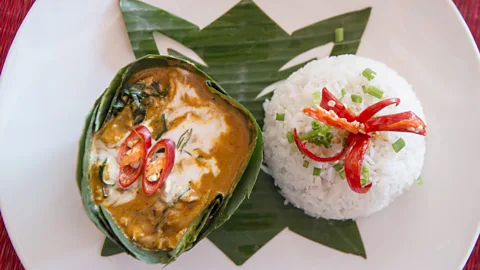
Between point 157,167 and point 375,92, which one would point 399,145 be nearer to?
point 375,92

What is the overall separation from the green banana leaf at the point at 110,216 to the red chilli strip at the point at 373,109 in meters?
0.45

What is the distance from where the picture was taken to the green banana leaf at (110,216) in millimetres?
1851

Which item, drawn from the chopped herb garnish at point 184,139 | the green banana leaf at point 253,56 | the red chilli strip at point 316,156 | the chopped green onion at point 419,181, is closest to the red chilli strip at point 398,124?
the red chilli strip at point 316,156

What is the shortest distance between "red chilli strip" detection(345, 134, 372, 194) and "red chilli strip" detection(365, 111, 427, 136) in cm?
5

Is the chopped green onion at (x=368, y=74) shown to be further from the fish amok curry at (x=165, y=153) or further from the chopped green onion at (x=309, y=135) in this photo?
the fish amok curry at (x=165, y=153)

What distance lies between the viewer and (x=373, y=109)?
1998 mm

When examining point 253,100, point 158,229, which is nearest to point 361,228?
point 253,100

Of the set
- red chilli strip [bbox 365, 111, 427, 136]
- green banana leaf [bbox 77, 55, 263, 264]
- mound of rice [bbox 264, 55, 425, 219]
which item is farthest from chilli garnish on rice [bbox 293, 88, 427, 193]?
green banana leaf [bbox 77, 55, 263, 264]

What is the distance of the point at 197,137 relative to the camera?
6.50 ft

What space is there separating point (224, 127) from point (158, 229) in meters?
0.50

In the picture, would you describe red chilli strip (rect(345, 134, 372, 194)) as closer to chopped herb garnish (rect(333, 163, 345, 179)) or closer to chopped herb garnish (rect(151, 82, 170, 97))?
chopped herb garnish (rect(333, 163, 345, 179))

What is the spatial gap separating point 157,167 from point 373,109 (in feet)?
3.08

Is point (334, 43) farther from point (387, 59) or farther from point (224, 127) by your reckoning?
point (224, 127)

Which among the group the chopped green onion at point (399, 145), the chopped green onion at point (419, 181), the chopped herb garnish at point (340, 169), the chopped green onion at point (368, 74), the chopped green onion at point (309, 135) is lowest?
the chopped green onion at point (419, 181)
